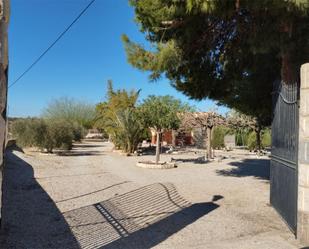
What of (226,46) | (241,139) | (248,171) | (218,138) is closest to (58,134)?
(248,171)

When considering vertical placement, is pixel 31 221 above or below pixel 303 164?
below

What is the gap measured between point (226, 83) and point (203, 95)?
700 millimetres

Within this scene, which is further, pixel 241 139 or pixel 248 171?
pixel 241 139

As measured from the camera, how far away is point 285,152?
6934 millimetres

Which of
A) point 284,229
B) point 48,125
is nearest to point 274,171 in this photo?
point 284,229

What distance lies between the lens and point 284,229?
638 centimetres

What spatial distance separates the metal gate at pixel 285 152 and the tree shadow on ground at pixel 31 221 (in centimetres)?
355

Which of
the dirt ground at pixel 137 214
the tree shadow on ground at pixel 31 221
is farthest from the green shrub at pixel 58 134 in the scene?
the tree shadow on ground at pixel 31 221

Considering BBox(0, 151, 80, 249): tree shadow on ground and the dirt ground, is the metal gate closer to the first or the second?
the dirt ground

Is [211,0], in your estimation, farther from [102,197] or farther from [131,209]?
[102,197]

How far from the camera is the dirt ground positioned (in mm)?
5559

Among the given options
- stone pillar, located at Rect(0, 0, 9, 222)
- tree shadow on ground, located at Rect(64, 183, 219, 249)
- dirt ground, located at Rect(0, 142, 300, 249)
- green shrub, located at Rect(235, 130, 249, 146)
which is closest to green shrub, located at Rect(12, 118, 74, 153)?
dirt ground, located at Rect(0, 142, 300, 249)

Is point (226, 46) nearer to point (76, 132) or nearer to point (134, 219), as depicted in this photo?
point (134, 219)

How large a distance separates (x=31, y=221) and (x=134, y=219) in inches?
70.3
